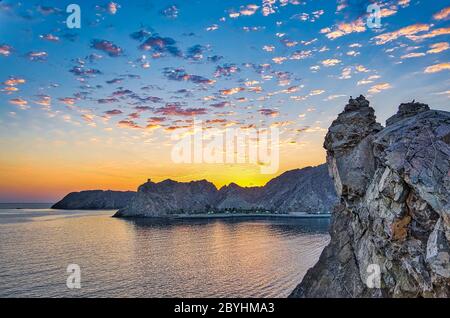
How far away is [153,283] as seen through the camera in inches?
2544

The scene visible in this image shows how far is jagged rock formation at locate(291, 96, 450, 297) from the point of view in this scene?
27.0 metres

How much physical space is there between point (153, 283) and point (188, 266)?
1750 cm

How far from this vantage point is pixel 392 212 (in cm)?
3127

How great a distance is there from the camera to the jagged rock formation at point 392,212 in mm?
27031
